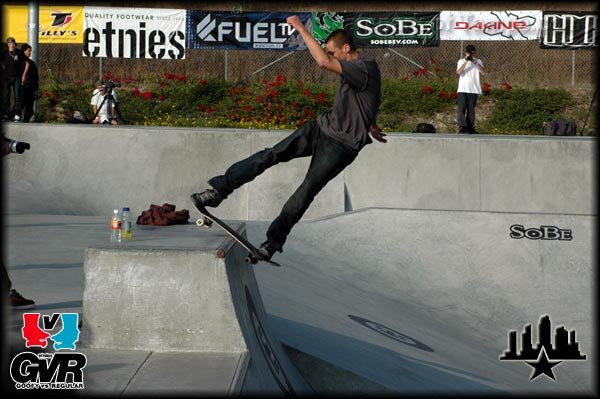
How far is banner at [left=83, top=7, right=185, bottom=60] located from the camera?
83.1 feet

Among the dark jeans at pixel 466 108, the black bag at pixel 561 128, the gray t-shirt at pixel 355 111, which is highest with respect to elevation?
the dark jeans at pixel 466 108

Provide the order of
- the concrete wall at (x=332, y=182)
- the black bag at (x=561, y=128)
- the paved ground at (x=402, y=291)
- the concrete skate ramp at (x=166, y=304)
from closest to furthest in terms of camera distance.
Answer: the concrete skate ramp at (x=166, y=304) < the paved ground at (x=402, y=291) < the concrete wall at (x=332, y=182) < the black bag at (x=561, y=128)

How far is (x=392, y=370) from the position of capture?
7.88 m

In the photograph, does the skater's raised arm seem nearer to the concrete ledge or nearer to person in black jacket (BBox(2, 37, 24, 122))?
the concrete ledge

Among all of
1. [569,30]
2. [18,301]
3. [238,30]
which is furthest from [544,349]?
[569,30]

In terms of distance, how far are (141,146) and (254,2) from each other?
17.7 meters

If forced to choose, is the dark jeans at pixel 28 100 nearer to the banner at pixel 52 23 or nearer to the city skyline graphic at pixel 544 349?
the banner at pixel 52 23

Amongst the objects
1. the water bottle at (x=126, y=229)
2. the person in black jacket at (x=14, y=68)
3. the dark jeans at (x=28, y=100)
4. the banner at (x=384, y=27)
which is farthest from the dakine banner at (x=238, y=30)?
the water bottle at (x=126, y=229)

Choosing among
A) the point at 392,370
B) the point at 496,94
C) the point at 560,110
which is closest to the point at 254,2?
the point at 496,94

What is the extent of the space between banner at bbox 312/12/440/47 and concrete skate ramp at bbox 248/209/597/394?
45.2ft

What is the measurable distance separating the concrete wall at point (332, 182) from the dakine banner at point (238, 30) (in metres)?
11.6

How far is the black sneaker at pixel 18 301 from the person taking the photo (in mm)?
6965

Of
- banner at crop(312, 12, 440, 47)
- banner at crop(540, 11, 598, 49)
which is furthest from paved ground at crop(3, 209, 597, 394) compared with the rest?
banner at crop(540, 11, 598, 49)

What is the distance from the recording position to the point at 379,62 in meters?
27.5
